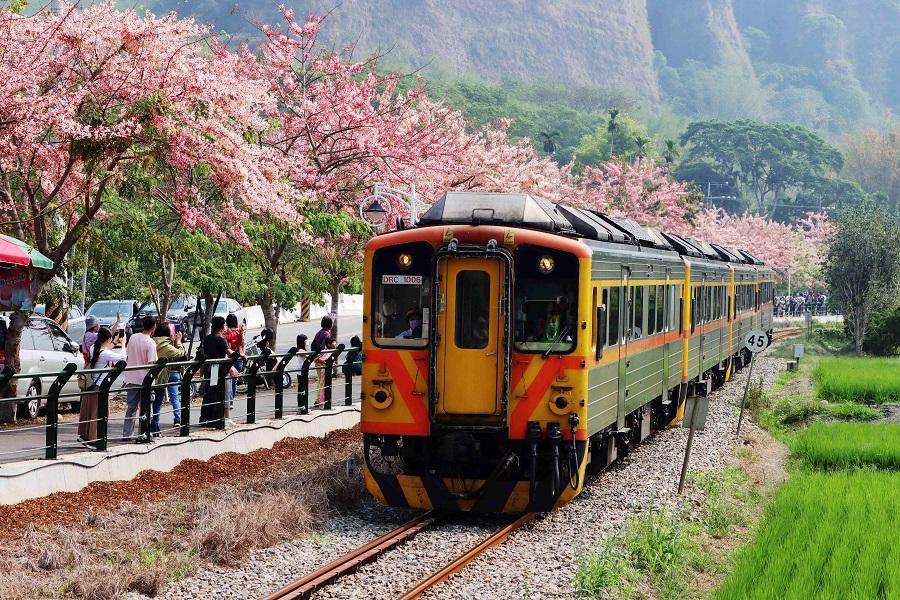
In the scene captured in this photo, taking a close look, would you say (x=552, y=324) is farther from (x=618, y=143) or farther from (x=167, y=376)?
(x=618, y=143)

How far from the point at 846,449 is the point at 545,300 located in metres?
7.58

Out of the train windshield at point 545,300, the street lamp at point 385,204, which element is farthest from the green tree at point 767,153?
the train windshield at point 545,300

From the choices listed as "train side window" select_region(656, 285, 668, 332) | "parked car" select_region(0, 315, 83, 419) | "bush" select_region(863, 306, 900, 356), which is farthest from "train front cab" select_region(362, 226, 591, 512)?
"bush" select_region(863, 306, 900, 356)

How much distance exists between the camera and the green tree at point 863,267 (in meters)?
43.5

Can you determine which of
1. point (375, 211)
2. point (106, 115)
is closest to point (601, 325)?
point (106, 115)

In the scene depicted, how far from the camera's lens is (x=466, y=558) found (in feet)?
34.9

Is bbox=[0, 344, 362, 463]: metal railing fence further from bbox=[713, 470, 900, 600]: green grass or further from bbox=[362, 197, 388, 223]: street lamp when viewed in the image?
bbox=[713, 470, 900, 600]: green grass

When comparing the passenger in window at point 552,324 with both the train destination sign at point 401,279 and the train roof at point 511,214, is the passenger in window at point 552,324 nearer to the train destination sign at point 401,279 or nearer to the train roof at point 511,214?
the train roof at point 511,214

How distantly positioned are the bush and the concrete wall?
30.4m

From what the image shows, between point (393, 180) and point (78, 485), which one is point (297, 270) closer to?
point (393, 180)

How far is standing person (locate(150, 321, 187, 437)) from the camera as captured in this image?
48.7 ft

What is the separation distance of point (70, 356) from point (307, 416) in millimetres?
4722

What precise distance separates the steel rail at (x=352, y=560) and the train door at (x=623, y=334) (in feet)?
9.14

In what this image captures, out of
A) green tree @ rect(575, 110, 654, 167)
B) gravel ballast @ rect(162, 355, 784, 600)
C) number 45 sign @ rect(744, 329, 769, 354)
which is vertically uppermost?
green tree @ rect(575, 110, 654, 167)
